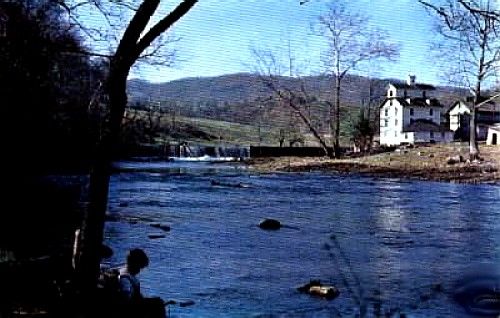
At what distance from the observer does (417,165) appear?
1229 inches

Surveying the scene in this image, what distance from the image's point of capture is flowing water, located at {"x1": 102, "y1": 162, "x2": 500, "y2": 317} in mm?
6715

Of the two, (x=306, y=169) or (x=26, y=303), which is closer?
(x=26, y=303)

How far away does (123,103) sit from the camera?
4648mm

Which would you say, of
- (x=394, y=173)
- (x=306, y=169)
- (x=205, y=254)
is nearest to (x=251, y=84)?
(x=306, y=169)

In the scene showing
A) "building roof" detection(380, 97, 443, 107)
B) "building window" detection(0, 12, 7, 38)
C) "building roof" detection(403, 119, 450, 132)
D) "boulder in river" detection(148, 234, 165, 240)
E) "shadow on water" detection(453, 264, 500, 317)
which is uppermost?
"building roof" detection(380, 97, 443, 107)

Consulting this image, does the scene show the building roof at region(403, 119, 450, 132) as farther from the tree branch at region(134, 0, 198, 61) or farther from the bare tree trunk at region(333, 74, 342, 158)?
the tree branch at region(134, 0, 198, 61)

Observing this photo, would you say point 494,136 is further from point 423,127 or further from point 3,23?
point 3,23

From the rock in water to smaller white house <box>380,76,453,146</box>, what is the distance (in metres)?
47.2

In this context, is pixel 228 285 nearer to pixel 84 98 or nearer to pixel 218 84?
pixel 84 98

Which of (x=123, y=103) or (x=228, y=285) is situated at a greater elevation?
(x=123, y=103)

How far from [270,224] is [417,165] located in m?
19.7

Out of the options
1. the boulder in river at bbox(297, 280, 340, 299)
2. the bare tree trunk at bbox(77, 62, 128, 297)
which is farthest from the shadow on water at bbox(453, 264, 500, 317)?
the bare tree trunk at bbox(77, 62, 128, 297)

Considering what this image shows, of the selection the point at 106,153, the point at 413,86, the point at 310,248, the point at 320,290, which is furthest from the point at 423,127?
the point at 106,153

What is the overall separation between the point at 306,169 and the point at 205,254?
25493mm
